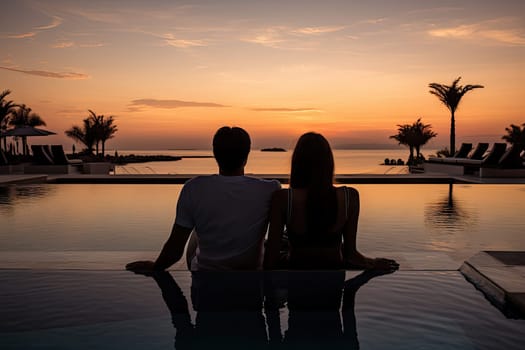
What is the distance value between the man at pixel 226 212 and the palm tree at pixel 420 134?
42413mm

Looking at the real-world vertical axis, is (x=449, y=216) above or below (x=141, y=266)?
below

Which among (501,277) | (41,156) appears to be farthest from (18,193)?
(501,277)

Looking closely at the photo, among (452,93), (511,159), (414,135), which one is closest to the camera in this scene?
(511,159)

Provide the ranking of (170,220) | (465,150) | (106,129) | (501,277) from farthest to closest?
1. (106,129)
2. (465,150)
3. (170,220)
4. (501,277)

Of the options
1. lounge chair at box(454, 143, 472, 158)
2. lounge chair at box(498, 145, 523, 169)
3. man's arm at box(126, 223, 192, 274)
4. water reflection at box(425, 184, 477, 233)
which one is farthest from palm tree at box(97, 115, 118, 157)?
man's arm at box(126, 223, 192, 274)

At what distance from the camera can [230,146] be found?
3012mm

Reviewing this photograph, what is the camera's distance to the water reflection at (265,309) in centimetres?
291

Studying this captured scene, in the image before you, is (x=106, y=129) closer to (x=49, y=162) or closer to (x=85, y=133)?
(x=85, y=133)

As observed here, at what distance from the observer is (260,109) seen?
35.6m

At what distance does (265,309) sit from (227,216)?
625mm

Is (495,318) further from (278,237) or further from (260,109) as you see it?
(260,109)

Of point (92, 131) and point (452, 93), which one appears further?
point (92, 131)

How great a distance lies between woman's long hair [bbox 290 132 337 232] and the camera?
10.00ft

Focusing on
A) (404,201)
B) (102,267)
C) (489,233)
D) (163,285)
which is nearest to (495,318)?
(163,285)
